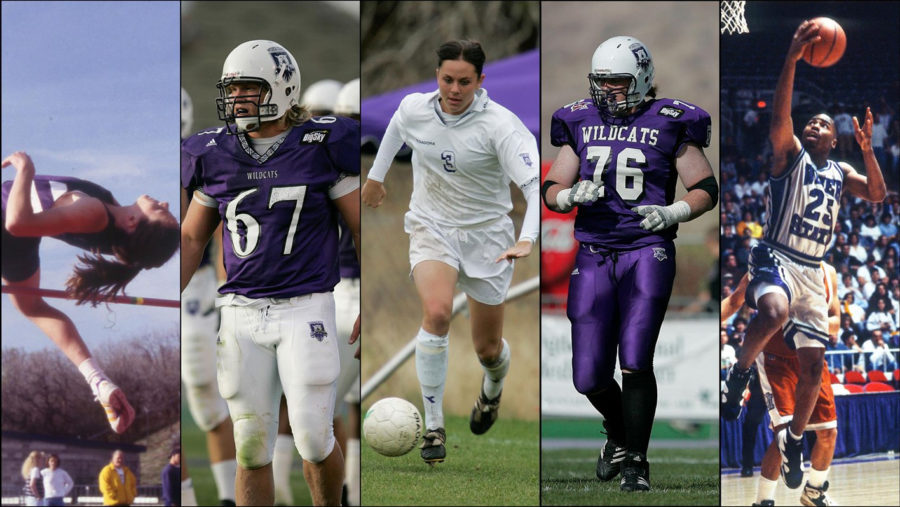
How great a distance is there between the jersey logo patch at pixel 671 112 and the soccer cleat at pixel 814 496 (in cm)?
208

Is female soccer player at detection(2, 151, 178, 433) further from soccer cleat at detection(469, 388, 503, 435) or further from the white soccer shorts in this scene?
soccer cleat at detection(469, 388, 503, 435)

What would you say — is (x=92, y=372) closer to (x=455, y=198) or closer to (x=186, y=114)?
(x=186, y=114)

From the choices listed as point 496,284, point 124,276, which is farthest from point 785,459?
point 124,276

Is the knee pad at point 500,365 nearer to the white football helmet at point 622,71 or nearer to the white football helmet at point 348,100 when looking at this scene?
the white football helmet at point 622,71

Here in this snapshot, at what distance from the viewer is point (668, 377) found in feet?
22.1

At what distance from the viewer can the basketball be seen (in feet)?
19.6

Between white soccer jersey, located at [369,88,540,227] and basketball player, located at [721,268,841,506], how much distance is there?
1.34 m

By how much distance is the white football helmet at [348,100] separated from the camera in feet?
20.0

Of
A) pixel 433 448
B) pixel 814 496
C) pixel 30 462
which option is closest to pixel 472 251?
pixel 433 448

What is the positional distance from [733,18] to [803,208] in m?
1.02

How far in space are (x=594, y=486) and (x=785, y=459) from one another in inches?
43.2

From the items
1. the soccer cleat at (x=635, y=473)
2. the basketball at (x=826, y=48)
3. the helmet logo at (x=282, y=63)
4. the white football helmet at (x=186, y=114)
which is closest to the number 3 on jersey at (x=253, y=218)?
the helmet logo at (x=282, y=63)

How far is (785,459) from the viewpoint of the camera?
602 centimetres

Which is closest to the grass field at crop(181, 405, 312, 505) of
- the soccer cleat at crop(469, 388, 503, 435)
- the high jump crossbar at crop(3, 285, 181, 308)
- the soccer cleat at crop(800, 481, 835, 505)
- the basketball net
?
the high jump crossbar at crop(3, 285, 181, 308)
